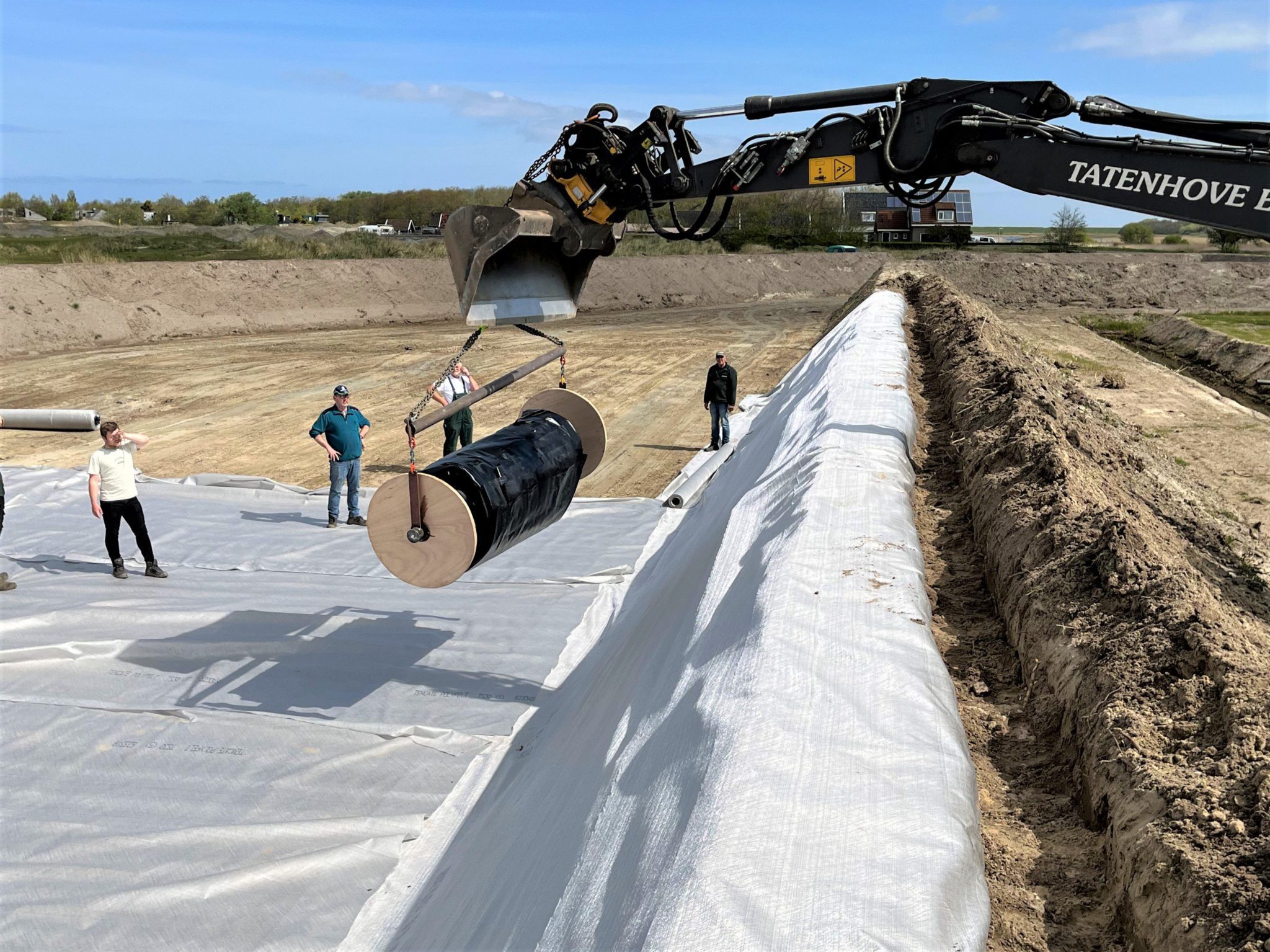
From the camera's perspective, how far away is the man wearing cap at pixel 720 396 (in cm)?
1386

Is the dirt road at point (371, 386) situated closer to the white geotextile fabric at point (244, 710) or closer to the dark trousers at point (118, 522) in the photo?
the white geotextile fabric at point (244, 710)

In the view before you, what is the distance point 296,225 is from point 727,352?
36.2 metres

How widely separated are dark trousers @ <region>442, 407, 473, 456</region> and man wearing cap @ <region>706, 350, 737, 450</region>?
343 cm

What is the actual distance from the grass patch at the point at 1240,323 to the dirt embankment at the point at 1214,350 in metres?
0.51

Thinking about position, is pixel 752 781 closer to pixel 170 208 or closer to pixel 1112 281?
pixel 1112 281

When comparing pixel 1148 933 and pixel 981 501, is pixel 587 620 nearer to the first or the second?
pixel 981 501

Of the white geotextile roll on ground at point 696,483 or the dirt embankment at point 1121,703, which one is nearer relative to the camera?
the dirt embankment at point 1121,703

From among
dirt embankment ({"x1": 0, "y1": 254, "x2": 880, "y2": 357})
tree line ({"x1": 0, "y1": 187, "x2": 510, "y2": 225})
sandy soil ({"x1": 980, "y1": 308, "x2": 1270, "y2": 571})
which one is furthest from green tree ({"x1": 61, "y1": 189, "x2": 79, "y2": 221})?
sandy soil ({"x1": 980, "y1": 308, "x2": 1270, "y2": 571})

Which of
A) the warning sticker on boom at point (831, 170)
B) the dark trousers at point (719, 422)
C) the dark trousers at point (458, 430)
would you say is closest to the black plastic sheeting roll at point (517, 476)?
the warning sticker on boom at point (831, 170)

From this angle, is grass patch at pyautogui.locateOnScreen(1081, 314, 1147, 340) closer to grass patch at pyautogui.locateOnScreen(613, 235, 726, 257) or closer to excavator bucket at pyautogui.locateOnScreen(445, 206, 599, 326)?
grass patch at pyautogui.locateOnScreen(613, 235, 726, 257)

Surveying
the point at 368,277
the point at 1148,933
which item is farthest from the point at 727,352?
the point at 1148,933

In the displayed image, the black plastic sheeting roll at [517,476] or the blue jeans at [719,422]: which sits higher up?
the black plastic sheeting roll at [517,476]

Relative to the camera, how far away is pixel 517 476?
6141 millimetres

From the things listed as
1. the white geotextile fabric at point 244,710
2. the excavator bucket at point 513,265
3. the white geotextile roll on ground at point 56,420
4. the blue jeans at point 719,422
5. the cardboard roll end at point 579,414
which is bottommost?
the white geotextile fabric at point 244,710
